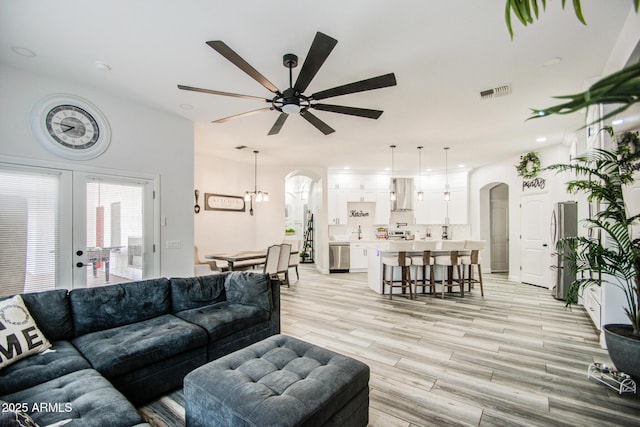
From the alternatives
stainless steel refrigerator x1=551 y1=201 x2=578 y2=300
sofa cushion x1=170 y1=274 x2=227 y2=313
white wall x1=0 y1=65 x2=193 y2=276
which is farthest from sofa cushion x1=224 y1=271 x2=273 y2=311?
stainless steel refrigerator x1=551 y1=201 x2=578 y2=300

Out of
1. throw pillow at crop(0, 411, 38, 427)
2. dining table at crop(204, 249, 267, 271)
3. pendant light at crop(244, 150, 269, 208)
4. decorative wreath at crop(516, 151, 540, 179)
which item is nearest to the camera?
throw pillow at crop(0, 411, 38, 427)

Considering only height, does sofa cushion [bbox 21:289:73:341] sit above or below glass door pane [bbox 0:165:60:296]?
below

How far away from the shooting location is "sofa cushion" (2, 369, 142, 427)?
4.60 ft

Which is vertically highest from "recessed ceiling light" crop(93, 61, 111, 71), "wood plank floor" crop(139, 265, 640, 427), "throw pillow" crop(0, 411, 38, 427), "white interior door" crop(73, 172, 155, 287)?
"recessed ceiling light" crop(93, 61, 111, 71)

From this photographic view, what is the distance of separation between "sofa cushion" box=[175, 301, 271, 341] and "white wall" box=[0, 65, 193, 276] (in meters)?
1.49

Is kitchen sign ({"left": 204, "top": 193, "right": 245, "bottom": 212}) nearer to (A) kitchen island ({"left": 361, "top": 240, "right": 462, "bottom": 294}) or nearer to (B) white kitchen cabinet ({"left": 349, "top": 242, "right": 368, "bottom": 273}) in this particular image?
(B) white kitchen cabinet ({"left": 349, "top": 242, "right": 368, "bottom": 273})

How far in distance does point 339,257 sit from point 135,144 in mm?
5498

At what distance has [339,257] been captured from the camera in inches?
314

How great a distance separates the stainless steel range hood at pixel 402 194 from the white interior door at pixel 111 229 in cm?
622

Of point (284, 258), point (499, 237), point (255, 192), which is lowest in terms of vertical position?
point (284, 258)

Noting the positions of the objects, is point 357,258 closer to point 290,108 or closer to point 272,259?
point 272,259

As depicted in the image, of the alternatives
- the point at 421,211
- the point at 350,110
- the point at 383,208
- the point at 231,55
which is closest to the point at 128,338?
the point at 231,55

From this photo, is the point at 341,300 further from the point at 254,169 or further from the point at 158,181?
the point at 254,169

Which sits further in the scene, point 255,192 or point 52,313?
point 255,192
